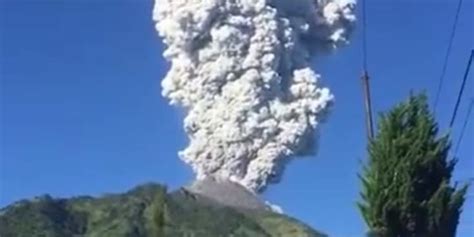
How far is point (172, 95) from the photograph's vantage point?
11731 cm

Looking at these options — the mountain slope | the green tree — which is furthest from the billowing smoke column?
the green tree

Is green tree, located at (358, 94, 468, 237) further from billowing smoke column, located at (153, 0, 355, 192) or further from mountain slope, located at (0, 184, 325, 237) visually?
mountain slope, located at (0, 184, 325, 237)

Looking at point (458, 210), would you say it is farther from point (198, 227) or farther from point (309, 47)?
point (198, 227)

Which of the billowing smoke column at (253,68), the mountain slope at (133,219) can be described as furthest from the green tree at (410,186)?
the mountain slope at (133,219)

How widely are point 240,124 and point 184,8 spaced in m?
13.2

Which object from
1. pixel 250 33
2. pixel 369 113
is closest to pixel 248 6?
pixel 250 33

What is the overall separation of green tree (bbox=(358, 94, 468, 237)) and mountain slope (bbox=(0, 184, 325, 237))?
436 ft

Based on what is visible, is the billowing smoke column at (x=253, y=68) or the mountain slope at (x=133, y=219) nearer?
the billowing smoke column at (x=253, y=68)

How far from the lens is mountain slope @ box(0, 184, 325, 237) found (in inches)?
6432

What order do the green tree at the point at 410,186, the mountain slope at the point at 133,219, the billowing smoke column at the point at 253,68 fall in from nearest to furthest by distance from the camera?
the green tree at the point at 410,186, the billowing smoke column at the point at 253,68, the mountain slope at the point at 133,219

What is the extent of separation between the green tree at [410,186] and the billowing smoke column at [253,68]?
9530 centimetres

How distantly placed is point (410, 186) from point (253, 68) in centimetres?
9698

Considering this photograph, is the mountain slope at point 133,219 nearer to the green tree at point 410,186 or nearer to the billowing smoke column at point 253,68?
the billowing smoke column at point 253,68

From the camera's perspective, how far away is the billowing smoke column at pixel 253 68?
116 meters
